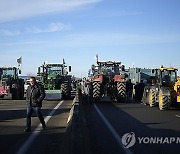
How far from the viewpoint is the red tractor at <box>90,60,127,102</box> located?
84.9 feet

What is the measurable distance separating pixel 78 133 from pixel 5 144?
215 centimetres

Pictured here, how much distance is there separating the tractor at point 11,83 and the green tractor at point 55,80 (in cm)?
217

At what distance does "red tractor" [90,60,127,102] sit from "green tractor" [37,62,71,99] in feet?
9.27

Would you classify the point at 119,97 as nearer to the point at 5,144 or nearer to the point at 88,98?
the point at 88,98

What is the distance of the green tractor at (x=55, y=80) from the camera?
2851 centimetres

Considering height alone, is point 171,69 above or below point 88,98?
above

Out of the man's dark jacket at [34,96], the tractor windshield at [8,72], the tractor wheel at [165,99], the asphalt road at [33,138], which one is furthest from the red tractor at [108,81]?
the man's dark jacket at [34,96]

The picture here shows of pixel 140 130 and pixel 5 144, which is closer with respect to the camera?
pixel 5 144

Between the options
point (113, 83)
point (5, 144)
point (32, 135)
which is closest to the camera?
point (5, 144)

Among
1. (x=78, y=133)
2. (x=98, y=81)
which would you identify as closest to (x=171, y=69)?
(x=98, y=81)

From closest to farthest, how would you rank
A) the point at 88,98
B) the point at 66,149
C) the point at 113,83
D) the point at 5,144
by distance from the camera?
1. the point at 66,149
2. the point at 5,144
3. the point at 88,98
4. the point at 113,83

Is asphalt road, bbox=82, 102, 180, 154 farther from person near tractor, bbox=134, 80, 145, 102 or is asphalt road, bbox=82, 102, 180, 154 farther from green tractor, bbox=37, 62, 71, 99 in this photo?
person near tractor, bbox=134, 80, 145, 102

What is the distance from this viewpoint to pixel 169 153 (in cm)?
869

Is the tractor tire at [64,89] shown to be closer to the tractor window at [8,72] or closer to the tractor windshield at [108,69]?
the tractor windshield at [108,69]
